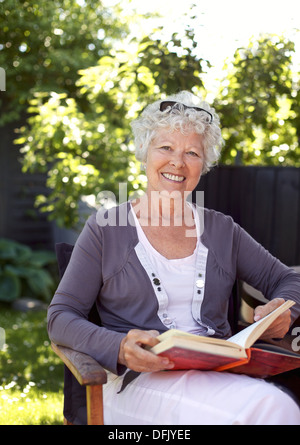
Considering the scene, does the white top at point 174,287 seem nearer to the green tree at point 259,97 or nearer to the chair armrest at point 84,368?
the chair armrest at point 84,368

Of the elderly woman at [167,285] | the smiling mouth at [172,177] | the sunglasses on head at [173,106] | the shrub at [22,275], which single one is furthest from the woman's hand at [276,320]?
the shrub at [22,275]

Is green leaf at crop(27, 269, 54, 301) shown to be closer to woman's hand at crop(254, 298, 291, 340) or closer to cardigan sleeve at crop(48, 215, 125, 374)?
cardigan sleeve at crop(48, 215, 125, 374)

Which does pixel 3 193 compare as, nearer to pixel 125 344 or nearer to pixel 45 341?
pixel 45 341

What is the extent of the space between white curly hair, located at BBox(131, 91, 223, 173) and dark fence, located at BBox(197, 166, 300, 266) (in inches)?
81.8

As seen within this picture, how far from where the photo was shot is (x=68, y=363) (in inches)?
74.7

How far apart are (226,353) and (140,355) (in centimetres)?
26

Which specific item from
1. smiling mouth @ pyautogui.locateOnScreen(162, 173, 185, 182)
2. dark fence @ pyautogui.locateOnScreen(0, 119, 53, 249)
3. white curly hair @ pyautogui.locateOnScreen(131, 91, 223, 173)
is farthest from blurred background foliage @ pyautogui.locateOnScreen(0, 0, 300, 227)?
dark fence @ pyautogui.locateOnScreen(0, 119, 53, 249)

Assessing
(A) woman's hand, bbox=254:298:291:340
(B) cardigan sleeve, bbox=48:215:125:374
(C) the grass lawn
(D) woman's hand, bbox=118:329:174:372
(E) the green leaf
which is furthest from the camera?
(E) the green leaf

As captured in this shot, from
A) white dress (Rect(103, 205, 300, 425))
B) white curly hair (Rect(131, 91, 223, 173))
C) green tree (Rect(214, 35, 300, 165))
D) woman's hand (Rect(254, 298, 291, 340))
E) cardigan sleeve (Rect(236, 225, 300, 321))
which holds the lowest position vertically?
white dress (Rect(103, 205, 300, 425))

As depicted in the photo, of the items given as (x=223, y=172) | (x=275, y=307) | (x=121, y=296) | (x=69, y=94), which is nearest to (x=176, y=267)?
(x=121, y=296)

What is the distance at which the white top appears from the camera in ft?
7.14

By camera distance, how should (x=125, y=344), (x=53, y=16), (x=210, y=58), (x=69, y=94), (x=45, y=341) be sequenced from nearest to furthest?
(x=125, y=344) → (x=210, y=58) → (x=53, y=16) → (x=45, y=341) → (x=69, y=94)

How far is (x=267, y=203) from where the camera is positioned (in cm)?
455

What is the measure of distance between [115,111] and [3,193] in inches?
131
